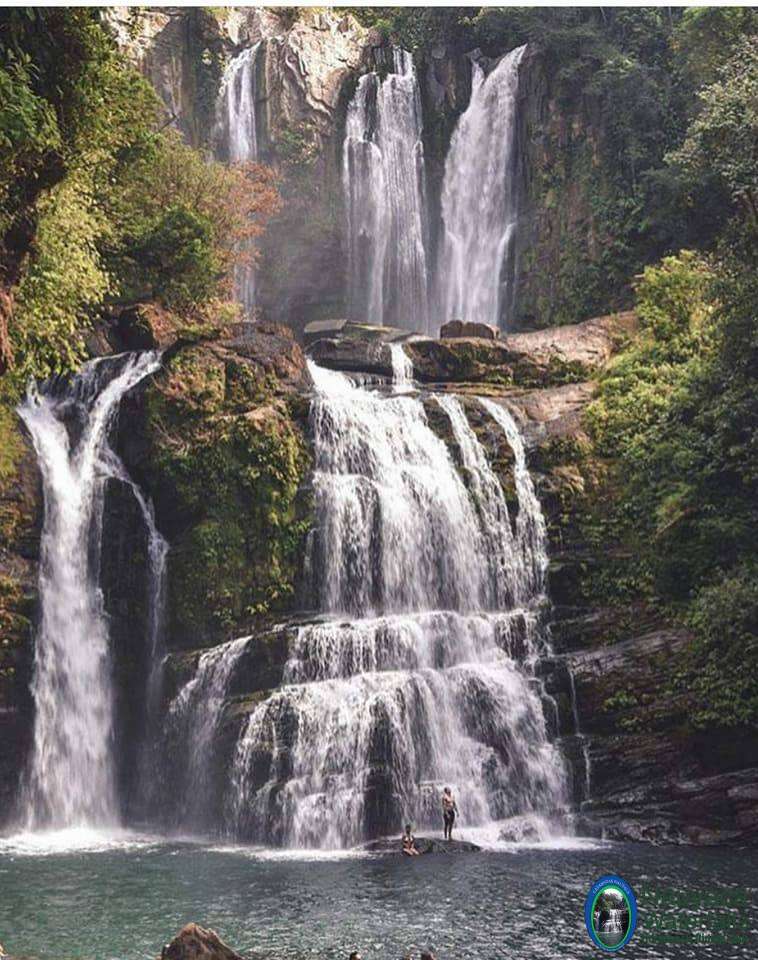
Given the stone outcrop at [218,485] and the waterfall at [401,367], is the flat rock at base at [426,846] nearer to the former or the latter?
the stone outcrop at [218,485]

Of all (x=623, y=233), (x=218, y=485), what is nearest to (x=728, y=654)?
(x=218, y=485)

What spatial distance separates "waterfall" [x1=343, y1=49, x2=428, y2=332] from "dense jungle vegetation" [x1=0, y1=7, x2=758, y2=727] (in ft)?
9.51

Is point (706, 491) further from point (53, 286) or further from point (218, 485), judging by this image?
point (53, 286)

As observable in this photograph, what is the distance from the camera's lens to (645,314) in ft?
111

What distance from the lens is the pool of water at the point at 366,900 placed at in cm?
1402

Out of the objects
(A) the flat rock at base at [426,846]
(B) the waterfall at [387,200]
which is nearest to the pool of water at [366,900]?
(A) the flat rock at base at [426,846]

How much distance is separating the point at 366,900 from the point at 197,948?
18.2 feet

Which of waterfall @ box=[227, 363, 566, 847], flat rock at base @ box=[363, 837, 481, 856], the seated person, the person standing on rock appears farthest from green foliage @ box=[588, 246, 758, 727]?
the seated person

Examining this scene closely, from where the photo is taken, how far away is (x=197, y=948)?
37.3ft

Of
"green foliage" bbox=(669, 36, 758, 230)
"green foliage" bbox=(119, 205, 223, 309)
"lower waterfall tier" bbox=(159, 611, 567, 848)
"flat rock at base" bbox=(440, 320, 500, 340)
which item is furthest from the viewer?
"flat rock at base" bbox=(440, 320, 500, 340)

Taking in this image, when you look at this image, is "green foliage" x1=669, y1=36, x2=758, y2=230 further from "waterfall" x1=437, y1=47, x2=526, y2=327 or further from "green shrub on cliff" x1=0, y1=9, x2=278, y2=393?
"green shrub on cliff" x1=0, y1=9, x2=278, y2=393

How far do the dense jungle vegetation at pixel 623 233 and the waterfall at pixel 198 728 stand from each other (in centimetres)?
731

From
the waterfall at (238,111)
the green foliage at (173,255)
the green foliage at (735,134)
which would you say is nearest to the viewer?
the green foliage at (735,134)

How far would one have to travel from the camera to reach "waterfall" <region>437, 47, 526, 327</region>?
4316 centimetres
